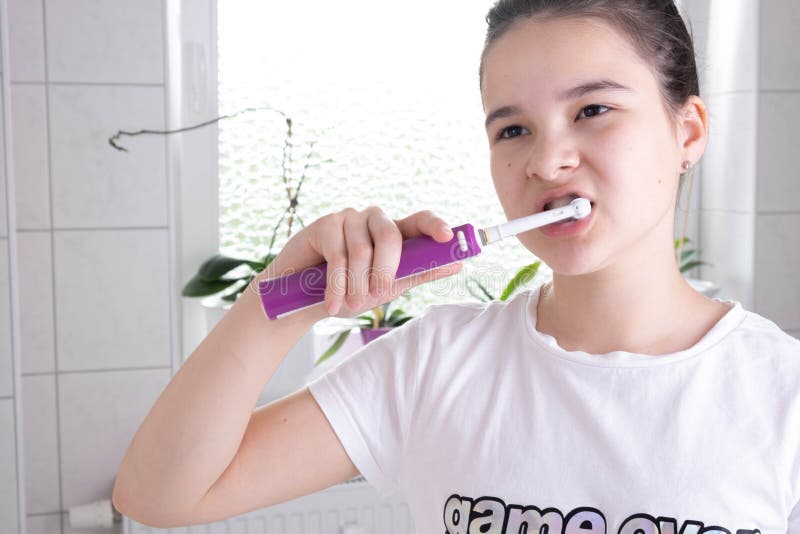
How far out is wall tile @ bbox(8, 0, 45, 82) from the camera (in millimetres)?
1298

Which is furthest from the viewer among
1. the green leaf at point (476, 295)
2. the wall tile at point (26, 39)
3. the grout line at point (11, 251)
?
the green leaf at point (476, 295)

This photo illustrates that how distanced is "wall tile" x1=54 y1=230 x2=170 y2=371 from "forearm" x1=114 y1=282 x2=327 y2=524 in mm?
771

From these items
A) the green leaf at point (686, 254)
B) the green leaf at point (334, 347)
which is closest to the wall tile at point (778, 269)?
the green leaf at point (686, 254)

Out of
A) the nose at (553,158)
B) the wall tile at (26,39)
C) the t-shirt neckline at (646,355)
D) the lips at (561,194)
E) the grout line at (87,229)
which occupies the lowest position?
the t-shirt neckline at (646,355)

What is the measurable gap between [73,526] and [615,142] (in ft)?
3.89

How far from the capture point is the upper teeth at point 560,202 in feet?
2.09

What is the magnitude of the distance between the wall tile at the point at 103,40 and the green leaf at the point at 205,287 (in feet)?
1.17

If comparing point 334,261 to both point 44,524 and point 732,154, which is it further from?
point 732,154

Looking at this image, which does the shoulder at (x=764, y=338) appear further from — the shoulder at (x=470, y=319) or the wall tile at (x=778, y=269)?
the wall tile at (x=778, y=269)

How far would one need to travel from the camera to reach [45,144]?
4.35 feet

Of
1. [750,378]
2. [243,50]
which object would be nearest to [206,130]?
[243,50]

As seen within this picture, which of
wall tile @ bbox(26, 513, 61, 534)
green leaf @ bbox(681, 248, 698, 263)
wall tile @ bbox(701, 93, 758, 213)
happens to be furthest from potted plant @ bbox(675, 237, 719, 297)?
wall tile @ bbox(26, 513, 61, 534)

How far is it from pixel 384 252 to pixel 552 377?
21 cm

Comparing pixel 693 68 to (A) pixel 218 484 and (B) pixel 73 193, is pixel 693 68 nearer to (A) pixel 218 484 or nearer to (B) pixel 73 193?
(A) pixel 218 484
